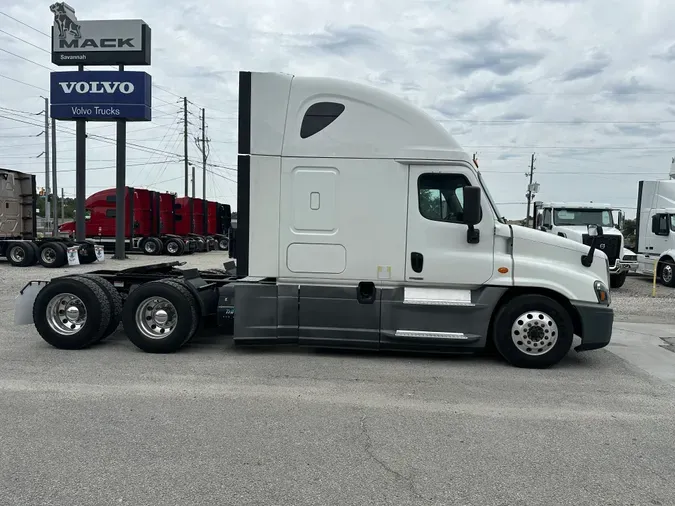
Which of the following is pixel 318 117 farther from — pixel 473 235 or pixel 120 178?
pixel 120 178

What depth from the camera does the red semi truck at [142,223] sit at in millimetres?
26094

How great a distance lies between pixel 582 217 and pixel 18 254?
1979cm

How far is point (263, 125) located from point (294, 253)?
163 cm

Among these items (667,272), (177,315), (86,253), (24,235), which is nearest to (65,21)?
(24,235)

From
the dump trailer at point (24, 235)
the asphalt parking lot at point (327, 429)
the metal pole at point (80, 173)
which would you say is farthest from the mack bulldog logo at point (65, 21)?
the asphalt parking lot at point (327, 429)

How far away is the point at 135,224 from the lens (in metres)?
26.6

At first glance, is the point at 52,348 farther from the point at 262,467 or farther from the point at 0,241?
the point at 0,241

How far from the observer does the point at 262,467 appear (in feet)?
12.3

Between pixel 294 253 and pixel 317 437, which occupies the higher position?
pixel 294 253

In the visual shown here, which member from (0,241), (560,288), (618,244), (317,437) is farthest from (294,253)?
(0,241)

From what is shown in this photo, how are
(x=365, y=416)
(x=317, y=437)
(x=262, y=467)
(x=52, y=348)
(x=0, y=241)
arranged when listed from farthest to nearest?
1. (x=0, y=241)
2. (x=52, y=348)
3. (x=365, y=416)
4. (x=317, y=437)
5. (x=262, y=467)

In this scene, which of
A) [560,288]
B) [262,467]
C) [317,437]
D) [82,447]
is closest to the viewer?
[262,467]

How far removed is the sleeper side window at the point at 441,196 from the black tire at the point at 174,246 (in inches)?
896

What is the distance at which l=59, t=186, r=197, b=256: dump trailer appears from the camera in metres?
26.0
